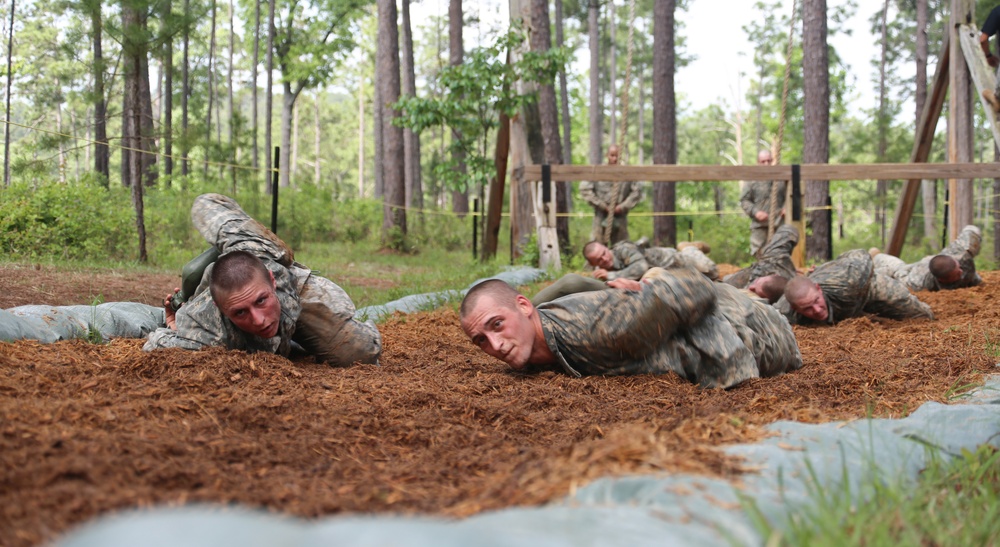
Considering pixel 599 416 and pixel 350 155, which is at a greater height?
pixel 350 155

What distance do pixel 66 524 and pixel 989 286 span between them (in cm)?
1012

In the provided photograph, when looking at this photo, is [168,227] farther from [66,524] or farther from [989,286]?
[66,524]

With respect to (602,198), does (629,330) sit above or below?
below

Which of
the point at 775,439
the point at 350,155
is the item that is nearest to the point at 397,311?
the point at 775,439

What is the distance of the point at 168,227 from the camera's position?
47.3 feet

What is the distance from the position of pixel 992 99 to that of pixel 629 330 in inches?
287

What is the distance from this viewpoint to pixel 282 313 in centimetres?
495

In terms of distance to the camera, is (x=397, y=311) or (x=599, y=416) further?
(x=397, y=311)

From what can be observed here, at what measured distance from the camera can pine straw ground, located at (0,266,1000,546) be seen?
A: 207cm

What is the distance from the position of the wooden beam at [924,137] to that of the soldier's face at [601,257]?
478cm

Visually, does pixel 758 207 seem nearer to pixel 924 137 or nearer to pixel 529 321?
pixel 924 137

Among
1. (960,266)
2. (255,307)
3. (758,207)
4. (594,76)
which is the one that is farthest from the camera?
(594,76)

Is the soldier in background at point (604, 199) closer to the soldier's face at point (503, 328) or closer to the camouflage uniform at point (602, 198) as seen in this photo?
the camouflage uniform at point (602, 198)

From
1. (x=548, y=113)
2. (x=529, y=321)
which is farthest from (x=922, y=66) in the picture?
(x=529, y=321)
